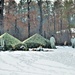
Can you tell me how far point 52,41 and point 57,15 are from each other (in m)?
33.8

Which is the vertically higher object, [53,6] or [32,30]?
[53,6]

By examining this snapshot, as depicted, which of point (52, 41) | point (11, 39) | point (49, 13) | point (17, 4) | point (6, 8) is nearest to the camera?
point (11, 39)

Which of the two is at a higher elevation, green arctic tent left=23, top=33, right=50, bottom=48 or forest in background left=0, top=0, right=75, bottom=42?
forest in background left=0, top=0, right=75, bottom=42

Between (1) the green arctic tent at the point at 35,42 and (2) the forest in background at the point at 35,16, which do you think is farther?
(2) the forest in background at the point at 35,16

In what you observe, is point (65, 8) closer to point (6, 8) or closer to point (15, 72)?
point (6, 8)

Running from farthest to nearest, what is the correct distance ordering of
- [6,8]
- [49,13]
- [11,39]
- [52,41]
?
[49,13], [6,8], [52,41], [11,39]

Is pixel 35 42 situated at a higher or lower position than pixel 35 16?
lower

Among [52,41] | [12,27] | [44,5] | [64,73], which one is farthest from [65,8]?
[64,73]

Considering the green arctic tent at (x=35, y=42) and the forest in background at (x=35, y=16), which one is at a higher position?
the forest in background at (x=35, y=16)

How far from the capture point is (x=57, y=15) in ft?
209

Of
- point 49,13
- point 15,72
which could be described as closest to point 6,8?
point 49,13

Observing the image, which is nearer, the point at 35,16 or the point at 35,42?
the point at 35,42

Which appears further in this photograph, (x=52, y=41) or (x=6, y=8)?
(x=6, y=8)

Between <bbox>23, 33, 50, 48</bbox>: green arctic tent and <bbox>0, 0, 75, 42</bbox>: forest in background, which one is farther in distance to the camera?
<bbox>0, 0, 75, 42</bbox>: forest in background
